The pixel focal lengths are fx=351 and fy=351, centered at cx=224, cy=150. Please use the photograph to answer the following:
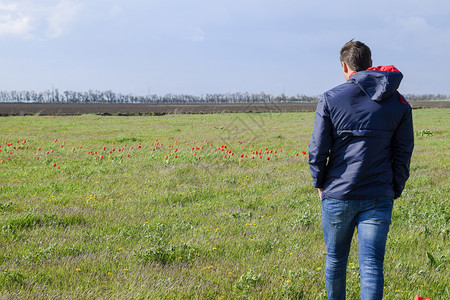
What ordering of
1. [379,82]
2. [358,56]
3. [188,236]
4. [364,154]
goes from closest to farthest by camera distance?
1. [379,82]
2. [364,154]
3. [358,56]
4. [188,236]

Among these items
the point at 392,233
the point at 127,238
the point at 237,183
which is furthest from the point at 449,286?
the point at 237,183

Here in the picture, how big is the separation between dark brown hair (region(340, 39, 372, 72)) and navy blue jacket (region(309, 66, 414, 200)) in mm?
125

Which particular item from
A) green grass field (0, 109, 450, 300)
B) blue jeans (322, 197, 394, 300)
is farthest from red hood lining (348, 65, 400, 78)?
green grass field (0, 109, 450, 300)

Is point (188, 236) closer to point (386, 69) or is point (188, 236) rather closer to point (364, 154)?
point (364, 154)

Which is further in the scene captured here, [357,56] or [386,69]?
[357,56]

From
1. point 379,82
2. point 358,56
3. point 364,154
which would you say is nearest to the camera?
point 379,82

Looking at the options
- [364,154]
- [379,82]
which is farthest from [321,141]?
[379,82]

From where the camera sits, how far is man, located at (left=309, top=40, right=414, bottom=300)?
284 centimetres

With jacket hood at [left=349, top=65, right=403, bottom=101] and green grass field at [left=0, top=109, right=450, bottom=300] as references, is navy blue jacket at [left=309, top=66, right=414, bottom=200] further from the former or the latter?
green grass field at [left=0, top=109, right=450, bottom=300]

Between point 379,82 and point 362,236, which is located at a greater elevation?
point 379,82

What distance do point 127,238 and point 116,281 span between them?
1.34 metres

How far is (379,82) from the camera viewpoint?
2789 millimetres

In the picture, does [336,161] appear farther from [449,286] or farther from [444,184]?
[444,184]

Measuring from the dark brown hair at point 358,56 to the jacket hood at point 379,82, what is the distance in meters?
0.17
